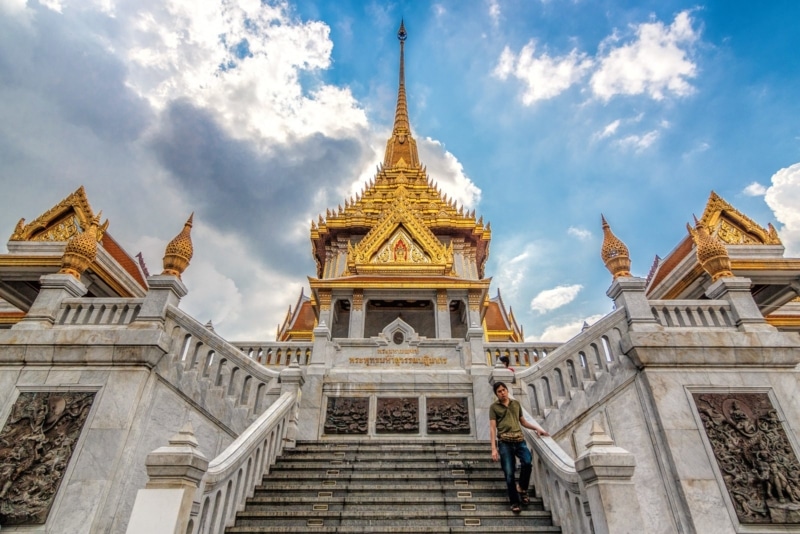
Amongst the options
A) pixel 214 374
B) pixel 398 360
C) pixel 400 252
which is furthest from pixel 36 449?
pixel 400 252

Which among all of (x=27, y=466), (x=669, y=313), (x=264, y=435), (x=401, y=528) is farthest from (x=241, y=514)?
(x=669, y=313)

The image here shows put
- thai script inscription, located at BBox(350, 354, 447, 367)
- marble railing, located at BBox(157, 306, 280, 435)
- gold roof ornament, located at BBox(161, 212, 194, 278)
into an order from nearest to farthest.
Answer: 1. marble railing, located at BBox(157, 306, 280, 435)
2. gold roof ornament, located at BBox(161, 212, 194, 278)
3. thai script inscription, located at BBox(350, 354, 447, 367)

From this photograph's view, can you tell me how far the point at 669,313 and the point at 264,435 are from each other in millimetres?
7916

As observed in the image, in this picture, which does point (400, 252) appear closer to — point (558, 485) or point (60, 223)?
point (60, 223)

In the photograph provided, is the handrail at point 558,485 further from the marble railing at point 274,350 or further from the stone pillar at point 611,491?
the marble railing at point 274,350

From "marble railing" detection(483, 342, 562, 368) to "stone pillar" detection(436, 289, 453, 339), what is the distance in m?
4.05

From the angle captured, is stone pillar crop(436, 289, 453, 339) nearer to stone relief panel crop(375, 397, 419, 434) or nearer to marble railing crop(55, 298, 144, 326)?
stone relief panel crop(375, 397, 419, 434)

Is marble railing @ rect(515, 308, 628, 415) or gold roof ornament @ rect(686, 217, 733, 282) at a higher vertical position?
gold roof ornament @ rect(686, 217, 733, 282)

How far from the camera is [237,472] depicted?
19.7ft

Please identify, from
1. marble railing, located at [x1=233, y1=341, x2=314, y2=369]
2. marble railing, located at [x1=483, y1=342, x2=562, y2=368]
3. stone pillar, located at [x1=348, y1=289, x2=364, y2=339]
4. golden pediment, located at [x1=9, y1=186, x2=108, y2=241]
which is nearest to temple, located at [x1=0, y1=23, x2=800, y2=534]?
marble railing, located at [x1=483, y1=342, x2=562, y2=368]

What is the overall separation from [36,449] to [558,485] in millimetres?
7996

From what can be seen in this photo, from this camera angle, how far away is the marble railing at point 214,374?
8.39m

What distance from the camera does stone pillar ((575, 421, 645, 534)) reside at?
178 inches

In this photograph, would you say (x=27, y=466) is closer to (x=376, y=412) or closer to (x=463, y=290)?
(x=376, y=412)
